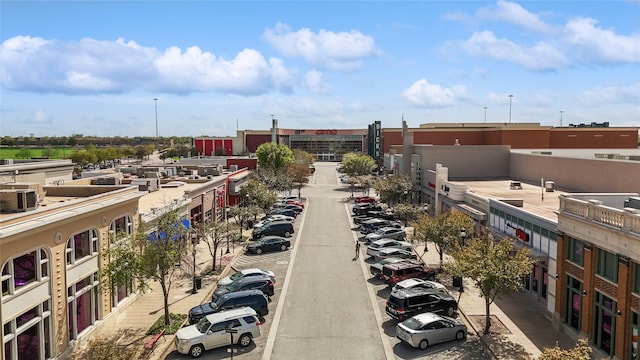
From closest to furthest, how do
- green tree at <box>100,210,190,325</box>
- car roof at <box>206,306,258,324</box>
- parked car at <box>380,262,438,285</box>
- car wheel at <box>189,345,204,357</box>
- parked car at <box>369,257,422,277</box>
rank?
1. car wheel at <box>189,345,204,357</box>
2. car roof at <box>206,306,258,324</box>
3. green tree at <box>100,210,190,325</box>
4. parked car at <box>380,262,438,285</box>
5. parked car at <box>369,257,422,277</box>

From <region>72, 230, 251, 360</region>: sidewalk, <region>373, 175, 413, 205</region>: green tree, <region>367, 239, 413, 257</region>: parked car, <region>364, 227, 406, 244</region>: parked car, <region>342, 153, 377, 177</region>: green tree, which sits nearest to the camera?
<region>72, 230, 251, 360</region>: sidewalk

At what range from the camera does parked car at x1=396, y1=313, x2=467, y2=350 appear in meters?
23.0

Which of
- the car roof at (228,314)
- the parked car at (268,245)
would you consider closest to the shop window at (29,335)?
the car roof at (228,314)

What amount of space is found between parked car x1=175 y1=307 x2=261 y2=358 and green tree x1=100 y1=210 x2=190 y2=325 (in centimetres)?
291

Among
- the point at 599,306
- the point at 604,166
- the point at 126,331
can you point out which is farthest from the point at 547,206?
the point at 126,331

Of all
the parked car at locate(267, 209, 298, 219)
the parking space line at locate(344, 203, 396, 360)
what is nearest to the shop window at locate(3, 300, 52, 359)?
the parking space line at locate(344, 203, 396, 360)

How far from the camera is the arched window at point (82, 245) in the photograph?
22.8m

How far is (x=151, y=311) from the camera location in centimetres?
2839

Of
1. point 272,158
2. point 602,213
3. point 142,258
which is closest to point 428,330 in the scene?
point 602,213

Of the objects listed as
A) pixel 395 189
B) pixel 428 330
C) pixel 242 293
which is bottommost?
pixel 428 330

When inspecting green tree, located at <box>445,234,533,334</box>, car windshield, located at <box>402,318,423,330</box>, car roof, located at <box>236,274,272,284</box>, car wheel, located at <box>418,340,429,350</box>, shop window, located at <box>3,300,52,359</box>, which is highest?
green tree, located at <box>445,234,533,334</box>

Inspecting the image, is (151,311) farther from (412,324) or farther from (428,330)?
(428,330)

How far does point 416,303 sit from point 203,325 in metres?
10.7

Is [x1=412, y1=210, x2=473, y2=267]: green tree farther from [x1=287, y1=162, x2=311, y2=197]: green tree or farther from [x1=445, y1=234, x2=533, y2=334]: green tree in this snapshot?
[x1=287, y1=162, x2=311, y2=197]: green tree
